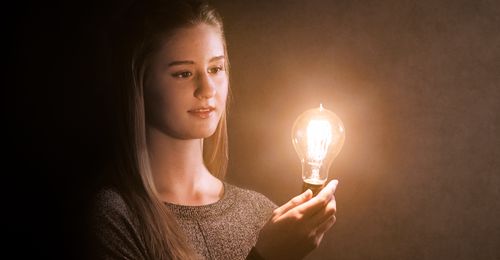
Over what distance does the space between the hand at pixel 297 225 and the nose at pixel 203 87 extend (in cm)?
40

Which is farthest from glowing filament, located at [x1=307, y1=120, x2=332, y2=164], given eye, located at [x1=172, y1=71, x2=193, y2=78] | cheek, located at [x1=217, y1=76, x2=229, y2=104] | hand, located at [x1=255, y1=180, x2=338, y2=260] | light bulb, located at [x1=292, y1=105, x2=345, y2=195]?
eye, located at [x1=172, y1=71, x2=193, y2=78]

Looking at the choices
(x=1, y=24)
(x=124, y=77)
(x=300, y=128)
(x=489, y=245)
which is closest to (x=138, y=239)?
(x=124, y=77)

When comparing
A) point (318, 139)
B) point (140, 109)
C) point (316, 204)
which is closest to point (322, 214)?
point (316, 204)

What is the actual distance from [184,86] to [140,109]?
0.14 m

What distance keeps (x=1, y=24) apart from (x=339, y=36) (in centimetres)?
112

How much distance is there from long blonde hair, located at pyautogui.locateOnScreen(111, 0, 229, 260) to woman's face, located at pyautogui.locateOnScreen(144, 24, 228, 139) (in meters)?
0.03

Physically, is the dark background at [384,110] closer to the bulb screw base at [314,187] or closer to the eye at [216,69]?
the eye at [216,69]

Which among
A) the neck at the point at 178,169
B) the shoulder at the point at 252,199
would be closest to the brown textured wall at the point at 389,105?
the shoulder at the point at 252,199

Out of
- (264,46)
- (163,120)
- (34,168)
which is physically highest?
(264,46)

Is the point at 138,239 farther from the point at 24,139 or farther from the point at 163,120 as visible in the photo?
the point at 24,139

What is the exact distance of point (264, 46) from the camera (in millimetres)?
1647

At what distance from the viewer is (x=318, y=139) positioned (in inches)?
52.7

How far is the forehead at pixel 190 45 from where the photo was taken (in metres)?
1.29

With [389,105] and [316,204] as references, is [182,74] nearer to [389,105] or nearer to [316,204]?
[316,204]
